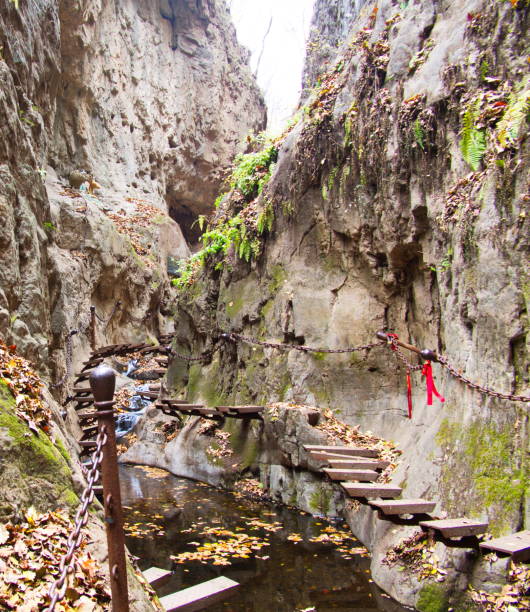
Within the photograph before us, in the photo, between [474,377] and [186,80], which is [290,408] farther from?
[186,80]

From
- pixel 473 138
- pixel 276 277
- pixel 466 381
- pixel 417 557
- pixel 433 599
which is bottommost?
pixel 433 599

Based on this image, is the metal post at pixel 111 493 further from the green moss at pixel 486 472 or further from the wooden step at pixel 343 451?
the wooden step at pixel 343 451

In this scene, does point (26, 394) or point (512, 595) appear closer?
point (512, 595)

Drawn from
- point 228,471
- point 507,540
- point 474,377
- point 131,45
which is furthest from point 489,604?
point 131,45

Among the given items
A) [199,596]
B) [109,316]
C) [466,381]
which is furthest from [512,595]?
[109,316]

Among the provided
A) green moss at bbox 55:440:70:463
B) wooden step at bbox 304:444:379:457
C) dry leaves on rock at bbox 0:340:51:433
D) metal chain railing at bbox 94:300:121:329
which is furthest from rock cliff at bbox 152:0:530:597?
metal chain railing at bbox 94:300:121:329

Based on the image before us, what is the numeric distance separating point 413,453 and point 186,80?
29824mm

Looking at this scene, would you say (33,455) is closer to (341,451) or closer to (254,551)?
(254,551)

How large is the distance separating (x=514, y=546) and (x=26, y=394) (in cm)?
419

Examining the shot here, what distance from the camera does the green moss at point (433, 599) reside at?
14.5ft

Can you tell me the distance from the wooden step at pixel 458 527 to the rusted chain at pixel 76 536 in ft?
10.1

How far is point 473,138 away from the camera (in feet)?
18.9

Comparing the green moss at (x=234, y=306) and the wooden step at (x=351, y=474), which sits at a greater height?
the green moss at (x=234, y=306)

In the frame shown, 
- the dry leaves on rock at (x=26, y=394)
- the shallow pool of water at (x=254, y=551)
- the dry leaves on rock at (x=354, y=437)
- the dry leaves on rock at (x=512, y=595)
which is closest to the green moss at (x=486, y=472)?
the dry leaves on rock at (x=512, y=595)
